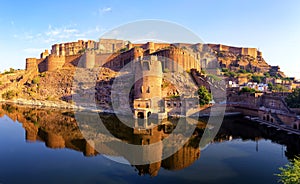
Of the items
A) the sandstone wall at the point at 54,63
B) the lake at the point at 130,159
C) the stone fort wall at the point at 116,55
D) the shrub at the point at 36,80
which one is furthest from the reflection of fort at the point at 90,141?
the sandstone wall at the point at 54,63

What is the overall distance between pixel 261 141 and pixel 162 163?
7.29 metres

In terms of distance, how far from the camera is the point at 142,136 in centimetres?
1391

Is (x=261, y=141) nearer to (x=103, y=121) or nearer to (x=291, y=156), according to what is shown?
(x=291, y=156)

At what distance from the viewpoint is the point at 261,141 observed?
44.7 ft

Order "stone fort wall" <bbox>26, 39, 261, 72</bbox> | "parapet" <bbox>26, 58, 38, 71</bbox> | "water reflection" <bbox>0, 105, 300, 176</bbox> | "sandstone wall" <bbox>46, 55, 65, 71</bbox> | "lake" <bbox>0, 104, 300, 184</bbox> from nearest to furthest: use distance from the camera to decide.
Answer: "lake" <bbox>0, 104, 300, 184</bbox>
"water reflection" <bbox>0, 105, 300, 176</bbox>
"stone fort wall" <bbox>26, 39, 261, 72</bbox>
"sandstone wall" <bbox>46, 55, 65, 71</bbox>
"parapet" <bbox>26, 58, 38, 71</bbox>

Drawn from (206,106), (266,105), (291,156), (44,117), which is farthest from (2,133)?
(266,105)

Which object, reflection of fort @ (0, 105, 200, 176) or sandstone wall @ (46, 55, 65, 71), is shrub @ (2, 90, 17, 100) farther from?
reflection of fort @ (0, 105, 200, 176)

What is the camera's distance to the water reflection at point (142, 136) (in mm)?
10508

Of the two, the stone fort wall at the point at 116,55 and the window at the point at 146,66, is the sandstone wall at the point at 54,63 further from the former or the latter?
the window at the point at 146,66

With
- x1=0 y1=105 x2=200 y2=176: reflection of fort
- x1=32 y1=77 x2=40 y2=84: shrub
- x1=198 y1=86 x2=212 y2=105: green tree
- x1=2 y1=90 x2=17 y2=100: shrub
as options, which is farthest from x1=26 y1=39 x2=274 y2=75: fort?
x1=0 y1=105 x2=200 y2=176: reflection of fort

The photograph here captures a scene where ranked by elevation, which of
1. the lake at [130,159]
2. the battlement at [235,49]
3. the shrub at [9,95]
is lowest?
the lake at [130,159]

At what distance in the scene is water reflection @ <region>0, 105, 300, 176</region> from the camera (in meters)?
10.5

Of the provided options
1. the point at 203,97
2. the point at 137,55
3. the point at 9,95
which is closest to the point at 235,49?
the point at 137,55

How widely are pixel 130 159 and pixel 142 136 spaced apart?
3.74 meters
